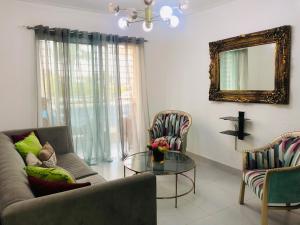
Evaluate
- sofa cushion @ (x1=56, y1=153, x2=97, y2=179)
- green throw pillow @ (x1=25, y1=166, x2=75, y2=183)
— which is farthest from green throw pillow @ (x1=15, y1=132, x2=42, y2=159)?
green throw pillow @ (x1=25, y1=166, x2=75, y2=183)

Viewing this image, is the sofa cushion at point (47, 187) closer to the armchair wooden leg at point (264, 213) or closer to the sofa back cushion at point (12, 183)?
the sofa back cushion at point (12, 183)

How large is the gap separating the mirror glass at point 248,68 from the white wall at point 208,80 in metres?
0.24

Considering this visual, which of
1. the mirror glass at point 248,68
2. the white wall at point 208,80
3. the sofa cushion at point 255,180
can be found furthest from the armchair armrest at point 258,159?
the mirror glass at point 248,68

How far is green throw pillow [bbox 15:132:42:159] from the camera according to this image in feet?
8.46

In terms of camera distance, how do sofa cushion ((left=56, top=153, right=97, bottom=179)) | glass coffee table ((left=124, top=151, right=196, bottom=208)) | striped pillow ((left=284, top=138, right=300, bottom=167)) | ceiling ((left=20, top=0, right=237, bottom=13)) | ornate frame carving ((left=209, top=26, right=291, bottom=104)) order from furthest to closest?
1. ceiling ((left=20, top=0, right=237, bottom=13))
2. ornate frame carving ((left=209, top=26, right=291, bottom=104))
3. glass coffee table ((left=124, top=151, right=196, bottom=208))
4. sofa cushion ((left=56, top=153, right=97, bottom=179))
5. striped pillow ((left=284, top=138, right=300, bottom=167))

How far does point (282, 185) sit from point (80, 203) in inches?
69.2

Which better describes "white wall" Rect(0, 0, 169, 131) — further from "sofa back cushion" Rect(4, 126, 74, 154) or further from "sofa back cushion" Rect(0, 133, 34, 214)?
"sofa back cushion" Rect(0, 133, 34, 214)

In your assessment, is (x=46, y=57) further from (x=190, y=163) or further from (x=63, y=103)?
(x=190, y=163)

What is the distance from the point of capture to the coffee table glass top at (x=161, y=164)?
271cm

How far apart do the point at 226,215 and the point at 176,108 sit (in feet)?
8.20

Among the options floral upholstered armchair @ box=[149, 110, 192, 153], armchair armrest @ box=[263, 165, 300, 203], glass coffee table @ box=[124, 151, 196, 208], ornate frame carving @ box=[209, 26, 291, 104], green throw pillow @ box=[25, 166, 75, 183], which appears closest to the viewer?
green throw pillow @ box=[25, 166, 75, 183]

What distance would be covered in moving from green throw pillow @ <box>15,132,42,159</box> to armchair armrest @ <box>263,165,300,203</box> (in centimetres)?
235

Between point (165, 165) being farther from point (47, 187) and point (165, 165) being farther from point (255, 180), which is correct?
point (47, 187)

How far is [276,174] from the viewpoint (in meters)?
2.14
